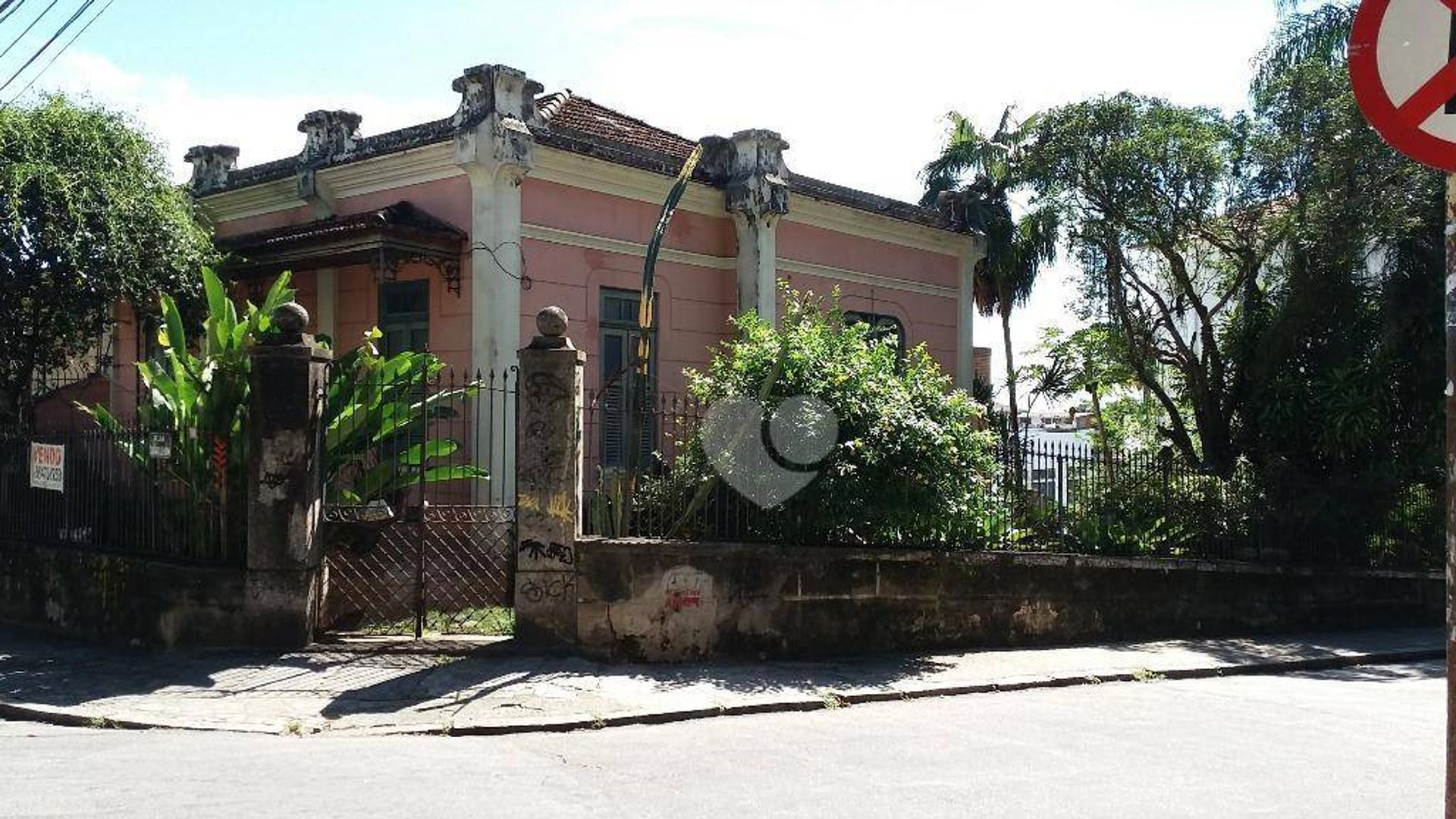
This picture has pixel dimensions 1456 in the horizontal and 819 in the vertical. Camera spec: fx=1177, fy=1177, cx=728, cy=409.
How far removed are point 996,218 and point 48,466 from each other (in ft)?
52.6

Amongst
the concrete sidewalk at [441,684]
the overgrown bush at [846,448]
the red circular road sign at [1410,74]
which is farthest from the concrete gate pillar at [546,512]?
the red circular road sign at [1410,74]

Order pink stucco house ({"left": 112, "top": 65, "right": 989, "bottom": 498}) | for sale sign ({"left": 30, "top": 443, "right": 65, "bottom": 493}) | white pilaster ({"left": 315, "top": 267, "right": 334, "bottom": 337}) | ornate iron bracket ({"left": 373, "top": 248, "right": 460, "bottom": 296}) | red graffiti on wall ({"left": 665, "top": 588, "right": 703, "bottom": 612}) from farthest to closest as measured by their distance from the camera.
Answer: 1. white pilaster ({"left": 315, "top": 267, "right": 334, "bottom": 337})
2. pink stucco house ({"left": 112, "top": 65, "right": 989, "bottom": 498})
3. ornate iron bracket ({"left": 373, "top": 248, "right": 460, "bottom": 296})
4. for sale sign ({"left": 30, "top": 443, "right": 65, "bottom": 493})
5. red graffiti on wall ({"left": 665, "top": 588, "right": 703, "bottom": 612})

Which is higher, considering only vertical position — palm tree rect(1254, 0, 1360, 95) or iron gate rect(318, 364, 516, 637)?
palm tree rect(1254, 0, 1360, 95)

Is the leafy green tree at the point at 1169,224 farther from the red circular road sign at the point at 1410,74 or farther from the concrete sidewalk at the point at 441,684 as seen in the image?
the red circular road sign at the point at 1410,74

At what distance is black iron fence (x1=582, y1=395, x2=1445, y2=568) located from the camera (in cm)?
986

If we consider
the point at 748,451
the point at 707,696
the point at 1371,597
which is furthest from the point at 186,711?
the point at 1371,597

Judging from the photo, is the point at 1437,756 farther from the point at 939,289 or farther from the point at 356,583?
the point at 939,289

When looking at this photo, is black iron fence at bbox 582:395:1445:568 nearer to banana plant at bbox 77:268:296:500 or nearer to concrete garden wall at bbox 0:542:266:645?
banana plant at bbox 77:268:296:500

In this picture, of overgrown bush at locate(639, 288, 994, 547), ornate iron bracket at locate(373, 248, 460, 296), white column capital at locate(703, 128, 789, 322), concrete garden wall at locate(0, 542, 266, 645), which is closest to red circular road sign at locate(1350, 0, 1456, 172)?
overgrown bush at locate(639, 288, 994, 547)

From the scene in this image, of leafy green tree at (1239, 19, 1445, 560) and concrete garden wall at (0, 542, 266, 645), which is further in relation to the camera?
leafy green tree at (1239, 19, 1445, 560)

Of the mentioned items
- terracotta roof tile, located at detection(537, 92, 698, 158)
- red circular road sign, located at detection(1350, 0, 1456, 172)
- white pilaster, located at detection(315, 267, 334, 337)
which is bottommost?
red circular road sign, located at detection(1350, 0, 1456, 172)

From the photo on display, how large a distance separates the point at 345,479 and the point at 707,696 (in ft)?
13.4

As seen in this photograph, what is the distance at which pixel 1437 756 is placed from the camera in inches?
277

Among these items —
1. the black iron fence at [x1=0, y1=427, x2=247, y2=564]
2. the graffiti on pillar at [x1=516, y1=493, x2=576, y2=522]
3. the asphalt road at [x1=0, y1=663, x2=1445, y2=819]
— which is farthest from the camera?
the black iron fence at [x1=0, y1=427, x2=247, y2=564]
